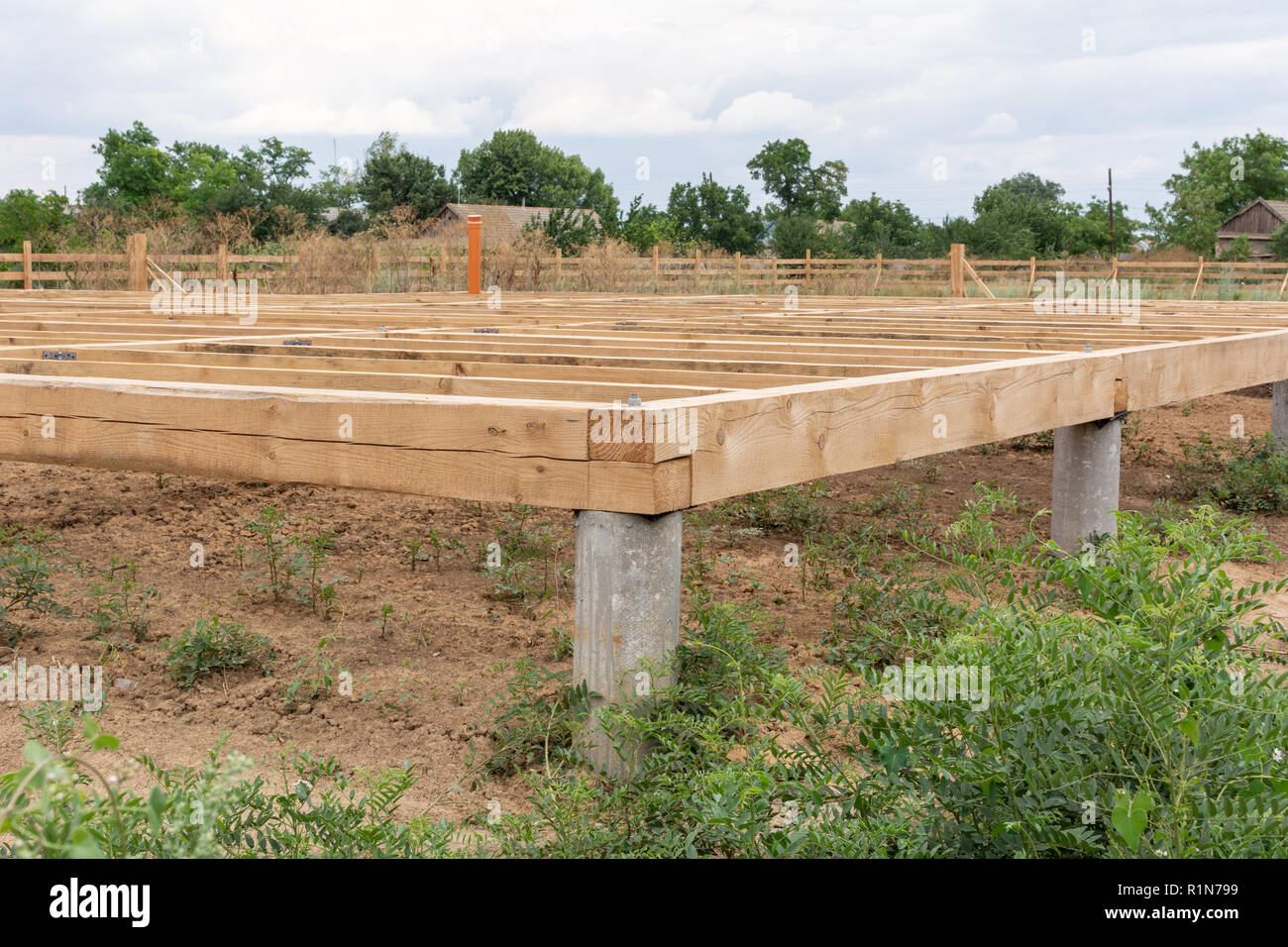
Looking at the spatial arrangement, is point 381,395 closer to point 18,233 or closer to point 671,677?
point 671,677

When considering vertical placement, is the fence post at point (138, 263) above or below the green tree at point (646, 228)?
below

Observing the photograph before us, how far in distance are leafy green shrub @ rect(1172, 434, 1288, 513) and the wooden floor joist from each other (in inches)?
36.4

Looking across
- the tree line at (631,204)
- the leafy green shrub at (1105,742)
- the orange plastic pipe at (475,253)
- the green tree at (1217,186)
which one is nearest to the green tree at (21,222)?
the tree line at (631,204)

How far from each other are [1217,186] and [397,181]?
3627 cm

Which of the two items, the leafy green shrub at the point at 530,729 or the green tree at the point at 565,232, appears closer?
the leafy green shrub at the point at 530,729

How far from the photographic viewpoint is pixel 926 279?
3055 centimetres

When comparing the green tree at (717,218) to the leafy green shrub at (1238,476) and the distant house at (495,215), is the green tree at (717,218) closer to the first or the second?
the distant house at (495,215)

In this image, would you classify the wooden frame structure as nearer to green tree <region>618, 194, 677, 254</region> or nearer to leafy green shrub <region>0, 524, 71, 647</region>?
leafy green shrub <region>0, 524, 71, 647</region>

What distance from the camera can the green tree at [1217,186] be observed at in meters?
49.9

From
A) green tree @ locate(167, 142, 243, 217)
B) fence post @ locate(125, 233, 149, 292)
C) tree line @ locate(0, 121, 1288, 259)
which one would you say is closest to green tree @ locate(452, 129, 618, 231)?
tree line @ locate(0, 121, 1288, 259)

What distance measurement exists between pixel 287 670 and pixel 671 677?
1726mm

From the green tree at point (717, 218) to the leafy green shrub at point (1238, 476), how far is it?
34544 mm
